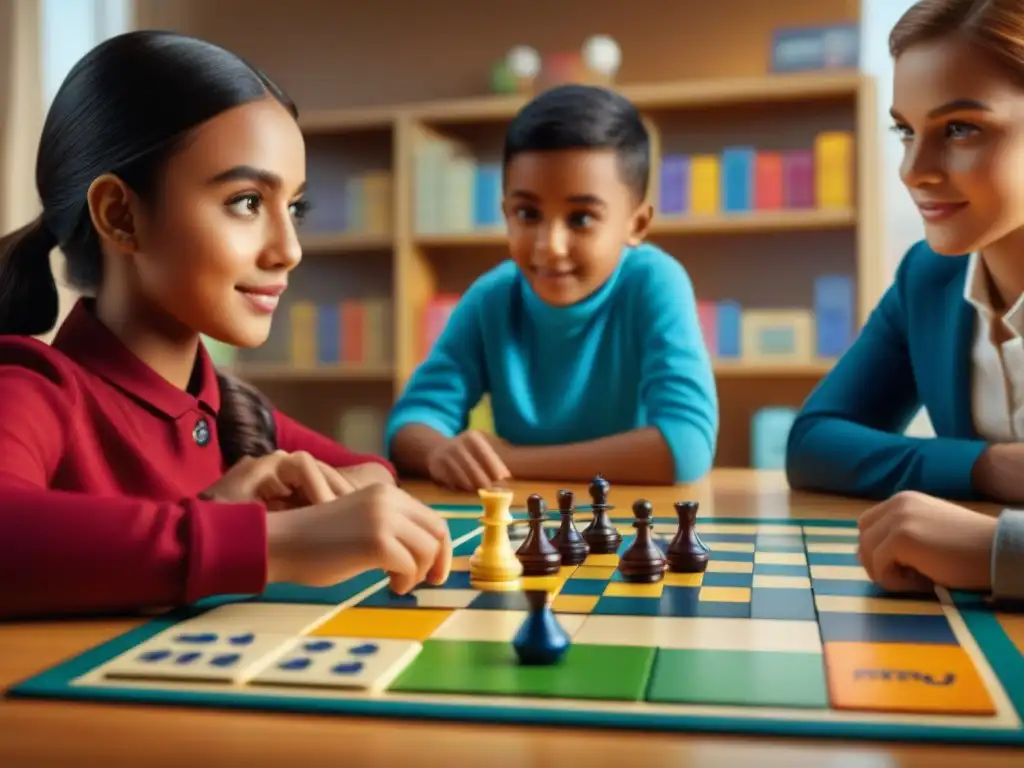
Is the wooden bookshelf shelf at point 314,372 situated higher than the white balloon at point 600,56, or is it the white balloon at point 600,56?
the white balloon at point 600,56

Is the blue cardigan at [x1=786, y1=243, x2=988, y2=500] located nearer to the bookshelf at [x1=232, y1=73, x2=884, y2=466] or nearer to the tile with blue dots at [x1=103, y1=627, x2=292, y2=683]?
the tile with blue dots at [x1=103, y1=627, x2=292, y2=683]

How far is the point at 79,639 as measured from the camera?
73 cm

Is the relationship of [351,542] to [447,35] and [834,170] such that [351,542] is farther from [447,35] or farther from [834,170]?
[447,35]

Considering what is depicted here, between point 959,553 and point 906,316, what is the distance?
0.95 m

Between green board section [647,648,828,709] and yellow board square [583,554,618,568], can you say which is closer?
green board section [647,648,828,709]

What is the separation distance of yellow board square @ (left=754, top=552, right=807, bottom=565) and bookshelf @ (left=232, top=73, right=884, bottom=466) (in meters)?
2.75

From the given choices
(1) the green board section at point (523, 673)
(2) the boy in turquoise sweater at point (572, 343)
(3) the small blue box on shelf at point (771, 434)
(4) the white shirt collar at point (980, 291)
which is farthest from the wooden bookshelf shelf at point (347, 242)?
(1) the green board section at point (523, 673)

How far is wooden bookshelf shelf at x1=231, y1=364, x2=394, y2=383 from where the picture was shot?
13.6 ft

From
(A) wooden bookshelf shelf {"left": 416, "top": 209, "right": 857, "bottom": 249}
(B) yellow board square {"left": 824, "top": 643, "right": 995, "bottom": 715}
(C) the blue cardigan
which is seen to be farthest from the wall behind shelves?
(B) yellow board square {"left": 824, "top": 643, "right": 995, "bottom": 715}

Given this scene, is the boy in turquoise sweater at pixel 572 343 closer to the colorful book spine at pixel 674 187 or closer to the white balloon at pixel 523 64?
the colorful book spine at pixel 674 187

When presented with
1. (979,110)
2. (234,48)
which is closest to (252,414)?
(979,110)

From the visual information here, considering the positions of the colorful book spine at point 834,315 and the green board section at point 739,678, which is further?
the colorful book spine at point 834,315

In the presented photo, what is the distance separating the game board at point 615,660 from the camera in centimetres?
56

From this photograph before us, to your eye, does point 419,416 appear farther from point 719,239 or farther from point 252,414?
point 719,239
